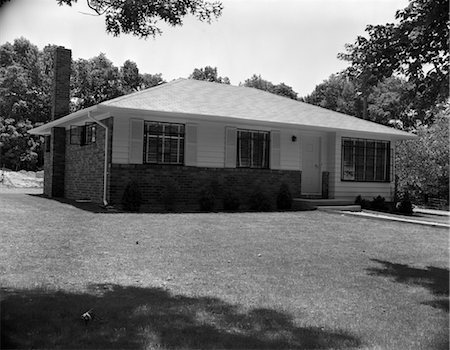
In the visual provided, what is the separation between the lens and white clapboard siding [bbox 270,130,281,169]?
1667 centimetres

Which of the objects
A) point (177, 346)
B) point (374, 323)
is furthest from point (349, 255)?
point (177, 346)

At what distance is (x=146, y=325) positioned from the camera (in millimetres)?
4070

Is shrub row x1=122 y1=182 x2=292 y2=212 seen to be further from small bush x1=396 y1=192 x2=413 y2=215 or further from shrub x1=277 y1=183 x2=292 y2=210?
small bush x1=396 y1=192 x2=413 y2=215

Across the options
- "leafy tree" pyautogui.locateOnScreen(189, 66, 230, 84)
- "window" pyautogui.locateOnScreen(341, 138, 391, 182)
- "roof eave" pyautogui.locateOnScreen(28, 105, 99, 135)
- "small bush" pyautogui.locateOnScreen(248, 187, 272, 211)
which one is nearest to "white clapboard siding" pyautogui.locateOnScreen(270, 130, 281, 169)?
"small bush" pyautogui.locateOnScreen(248, 187, 272, 211)

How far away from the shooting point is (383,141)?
19.0 meters

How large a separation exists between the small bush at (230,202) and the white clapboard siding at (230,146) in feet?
4.44

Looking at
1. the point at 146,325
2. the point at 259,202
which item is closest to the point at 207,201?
the point at 259,202

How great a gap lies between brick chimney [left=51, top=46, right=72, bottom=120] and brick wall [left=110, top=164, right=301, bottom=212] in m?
7.37

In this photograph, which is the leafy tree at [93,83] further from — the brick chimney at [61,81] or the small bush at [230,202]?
the small bush at [230,202]

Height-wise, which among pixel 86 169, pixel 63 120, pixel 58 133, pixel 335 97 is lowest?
pixel 86 169

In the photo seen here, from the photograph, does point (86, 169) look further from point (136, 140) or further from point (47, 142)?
point (47, 142)

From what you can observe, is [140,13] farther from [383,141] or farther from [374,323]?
[383,141]

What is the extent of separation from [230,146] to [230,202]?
2081 millimetres

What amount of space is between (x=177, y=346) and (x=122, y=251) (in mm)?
3959
